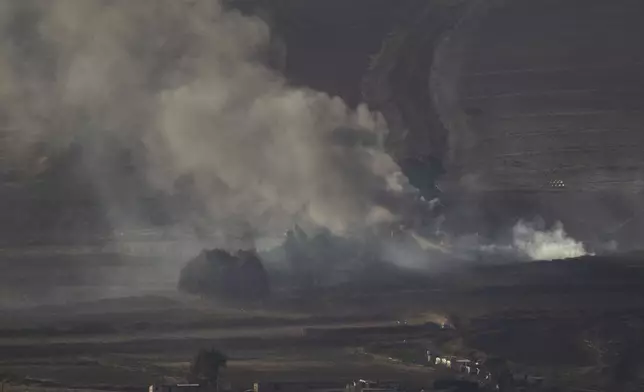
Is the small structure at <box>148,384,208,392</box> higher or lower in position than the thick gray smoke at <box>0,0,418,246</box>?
lower

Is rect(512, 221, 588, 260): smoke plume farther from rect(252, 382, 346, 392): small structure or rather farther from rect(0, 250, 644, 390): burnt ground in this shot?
rect(252, 382, 346, 392): small structure

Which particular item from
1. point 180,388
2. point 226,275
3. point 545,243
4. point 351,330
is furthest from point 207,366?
point 545,243

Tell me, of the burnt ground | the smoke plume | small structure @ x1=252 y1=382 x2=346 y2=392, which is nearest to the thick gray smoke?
the burnt ground

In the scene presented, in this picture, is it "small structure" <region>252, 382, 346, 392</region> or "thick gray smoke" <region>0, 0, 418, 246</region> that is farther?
"thick gray smoke" <region>0, 0, 418, 246</region>

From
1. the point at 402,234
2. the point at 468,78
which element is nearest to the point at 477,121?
the point at 468,78

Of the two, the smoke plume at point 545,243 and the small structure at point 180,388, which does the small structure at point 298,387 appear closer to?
the small structure at point 180,388

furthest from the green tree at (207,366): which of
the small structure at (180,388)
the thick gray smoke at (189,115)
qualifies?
the thick gray smoke at (189,115)
